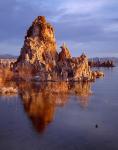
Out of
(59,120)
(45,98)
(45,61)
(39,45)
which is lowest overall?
(59,120)

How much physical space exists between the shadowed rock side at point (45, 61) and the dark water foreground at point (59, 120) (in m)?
16.3

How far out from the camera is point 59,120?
35.8 m

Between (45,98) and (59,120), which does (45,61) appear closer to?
(45,98)

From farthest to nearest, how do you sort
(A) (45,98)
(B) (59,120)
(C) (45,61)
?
1. (C) (45,61)
2. (A) (45,98)
3. (B) (59,120)

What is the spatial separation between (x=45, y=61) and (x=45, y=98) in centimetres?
2717

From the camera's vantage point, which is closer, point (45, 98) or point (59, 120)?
point (59, 120)

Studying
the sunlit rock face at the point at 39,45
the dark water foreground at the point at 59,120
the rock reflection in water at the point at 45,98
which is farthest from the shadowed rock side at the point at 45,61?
the dark water foreground at the point at 59,120

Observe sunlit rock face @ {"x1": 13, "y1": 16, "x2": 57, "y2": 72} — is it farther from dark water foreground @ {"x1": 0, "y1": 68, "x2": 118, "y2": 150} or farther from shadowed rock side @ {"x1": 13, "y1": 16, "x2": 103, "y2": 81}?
dark water foreground @ {"x1": 0, "y1": 68, "x2": 118, "y2": 150}

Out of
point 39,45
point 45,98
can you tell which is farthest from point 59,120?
point 39,45

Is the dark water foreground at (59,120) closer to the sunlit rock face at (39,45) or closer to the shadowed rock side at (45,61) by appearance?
the shadowed rock side at (45,61)

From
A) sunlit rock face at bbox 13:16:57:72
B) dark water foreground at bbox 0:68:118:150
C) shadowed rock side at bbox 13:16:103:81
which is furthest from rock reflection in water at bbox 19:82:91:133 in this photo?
sunlit rock face at bbox 13:16:57:72

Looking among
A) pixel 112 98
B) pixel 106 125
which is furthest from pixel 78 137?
pixel 112 98

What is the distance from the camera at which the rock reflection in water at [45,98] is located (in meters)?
36.6

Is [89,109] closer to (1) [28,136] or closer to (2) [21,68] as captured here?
(1) [28,136]
